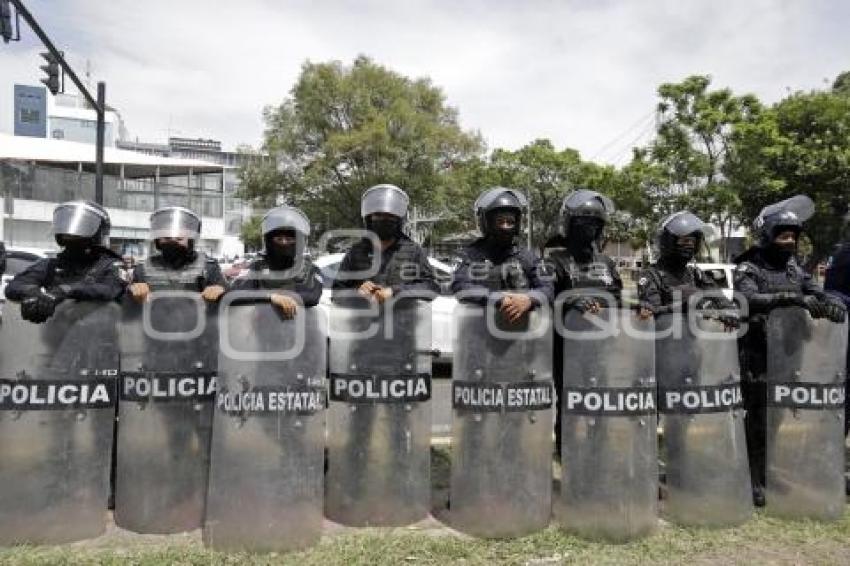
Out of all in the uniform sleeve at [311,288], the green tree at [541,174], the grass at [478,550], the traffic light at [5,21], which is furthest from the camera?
the green tree at [541,174]

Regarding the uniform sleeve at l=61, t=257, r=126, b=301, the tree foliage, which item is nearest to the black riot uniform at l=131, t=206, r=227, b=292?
the uniform sleeve at l=61, t=257, r=126, b=301

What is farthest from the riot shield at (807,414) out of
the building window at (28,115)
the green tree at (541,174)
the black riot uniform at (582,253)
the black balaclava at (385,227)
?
the building window at (28,115)

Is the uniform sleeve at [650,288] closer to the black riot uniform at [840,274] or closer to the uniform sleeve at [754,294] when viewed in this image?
the uniform sleeve at [754,294]

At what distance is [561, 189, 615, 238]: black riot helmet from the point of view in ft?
16.2

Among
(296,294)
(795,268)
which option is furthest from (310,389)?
(795,268)

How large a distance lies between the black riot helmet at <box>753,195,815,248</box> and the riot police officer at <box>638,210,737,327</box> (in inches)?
15.4

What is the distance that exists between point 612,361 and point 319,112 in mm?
19860

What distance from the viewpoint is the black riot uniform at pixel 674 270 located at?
490 centimetres

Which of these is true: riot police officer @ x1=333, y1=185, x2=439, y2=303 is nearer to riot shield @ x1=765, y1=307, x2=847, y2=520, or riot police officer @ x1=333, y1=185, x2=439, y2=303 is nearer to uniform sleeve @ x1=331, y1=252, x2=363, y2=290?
uniform sleeve @ x1=331, y1=252, x2=363, y2=290

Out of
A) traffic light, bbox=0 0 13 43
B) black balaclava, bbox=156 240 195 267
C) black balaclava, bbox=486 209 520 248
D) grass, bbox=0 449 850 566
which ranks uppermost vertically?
traffic light, bbox=0 0 13 43

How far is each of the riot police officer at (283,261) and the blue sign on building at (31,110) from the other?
9004cm

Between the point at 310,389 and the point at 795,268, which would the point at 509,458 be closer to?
the point at 310,389

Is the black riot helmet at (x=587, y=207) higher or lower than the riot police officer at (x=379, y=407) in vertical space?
higher

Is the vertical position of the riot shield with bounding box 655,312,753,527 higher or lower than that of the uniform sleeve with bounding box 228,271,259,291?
lower
